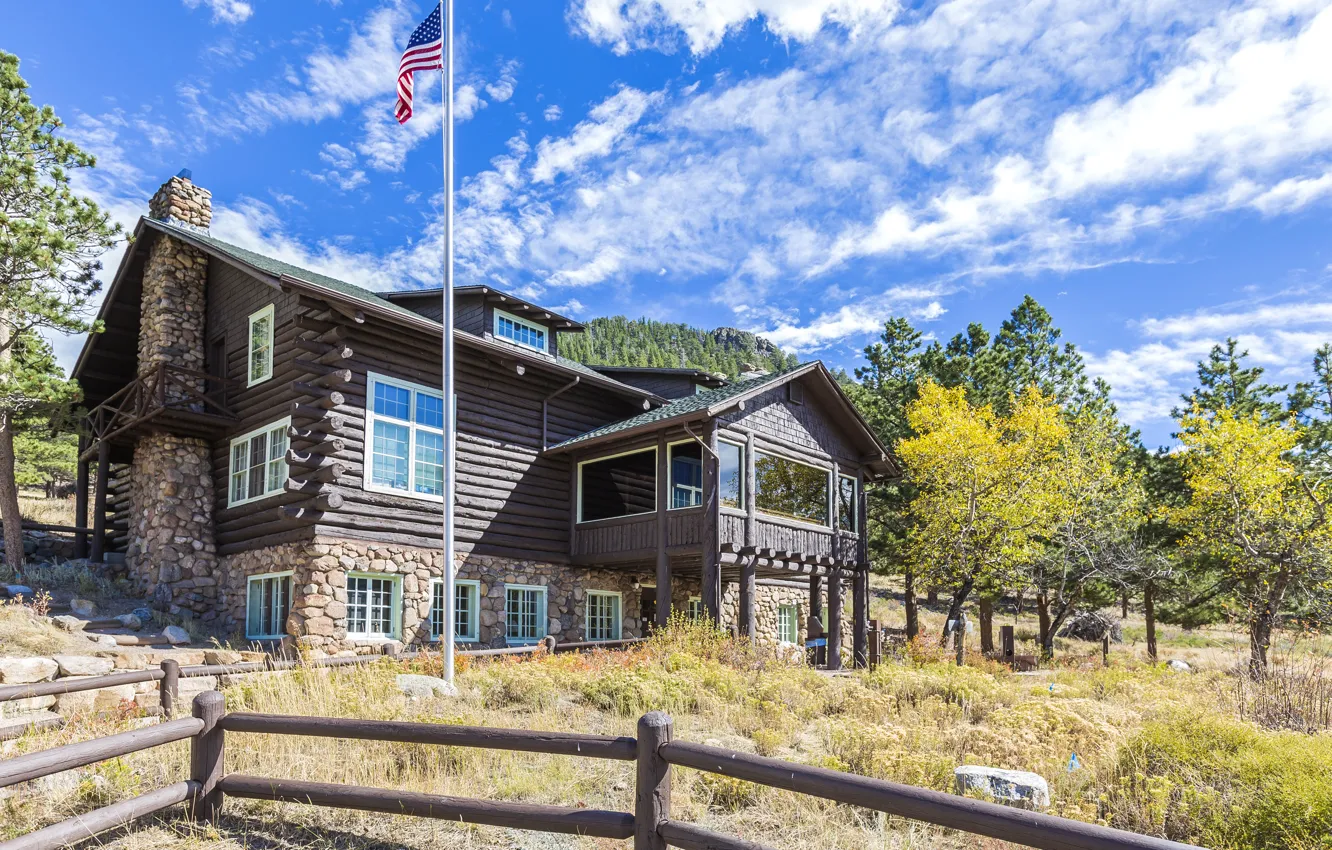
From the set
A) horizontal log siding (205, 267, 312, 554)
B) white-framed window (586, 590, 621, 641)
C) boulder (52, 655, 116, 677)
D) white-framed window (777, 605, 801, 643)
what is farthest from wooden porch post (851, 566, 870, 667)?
boulder (52, 655, 116, 677)

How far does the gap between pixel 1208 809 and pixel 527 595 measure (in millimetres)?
14792

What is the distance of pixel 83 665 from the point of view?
13.0m

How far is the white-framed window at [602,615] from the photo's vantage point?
21531mm

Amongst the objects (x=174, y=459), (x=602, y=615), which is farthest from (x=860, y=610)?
(x=174, y=459)

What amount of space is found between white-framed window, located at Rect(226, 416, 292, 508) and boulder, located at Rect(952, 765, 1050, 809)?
44.3 feet

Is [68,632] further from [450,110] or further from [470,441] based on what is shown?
[450,110]

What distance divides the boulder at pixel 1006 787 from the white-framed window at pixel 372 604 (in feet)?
40.0

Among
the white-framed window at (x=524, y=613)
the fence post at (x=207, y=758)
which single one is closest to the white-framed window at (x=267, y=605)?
the white-framed window at (x=524, y=613)

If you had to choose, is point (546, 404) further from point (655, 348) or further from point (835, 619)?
point (655, 348)

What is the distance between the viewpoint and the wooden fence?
4.45m

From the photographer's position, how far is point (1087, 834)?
404 cm

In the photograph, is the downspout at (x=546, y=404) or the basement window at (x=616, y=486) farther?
the basement window at (x=616, y=486)

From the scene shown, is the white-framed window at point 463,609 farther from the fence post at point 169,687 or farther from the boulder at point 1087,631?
the boulder at point 1087,631

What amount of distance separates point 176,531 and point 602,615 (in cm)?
962
